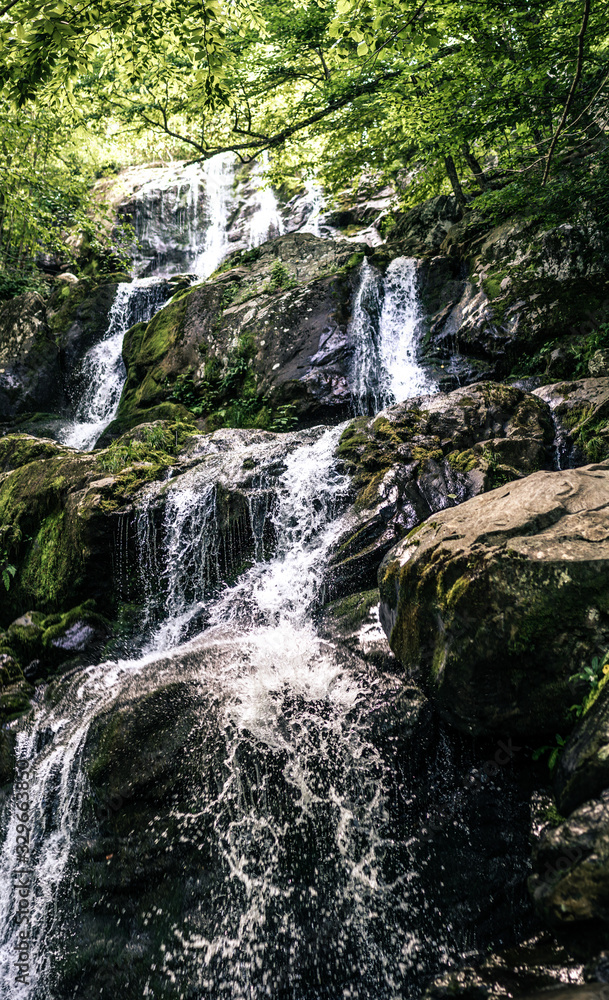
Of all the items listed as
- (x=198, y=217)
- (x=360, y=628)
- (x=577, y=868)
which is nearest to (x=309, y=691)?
(x=360, y=628)

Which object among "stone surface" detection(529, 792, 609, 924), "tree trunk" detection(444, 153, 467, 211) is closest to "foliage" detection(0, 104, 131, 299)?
"stone surface" detection(529, 792, 609, 924)

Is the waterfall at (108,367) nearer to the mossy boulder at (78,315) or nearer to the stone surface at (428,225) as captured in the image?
the mossy boulder at (78,315)

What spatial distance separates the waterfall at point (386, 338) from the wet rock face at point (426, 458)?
2374mm

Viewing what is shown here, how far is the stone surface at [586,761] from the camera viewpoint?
2.38 m

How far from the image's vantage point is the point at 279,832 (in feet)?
10.8

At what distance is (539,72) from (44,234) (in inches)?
347

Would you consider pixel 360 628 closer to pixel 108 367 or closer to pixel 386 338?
pixel 386 338


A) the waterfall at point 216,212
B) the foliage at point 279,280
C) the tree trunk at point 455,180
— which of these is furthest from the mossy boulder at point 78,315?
the tree trunk at point 455,180

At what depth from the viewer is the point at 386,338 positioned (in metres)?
9.94

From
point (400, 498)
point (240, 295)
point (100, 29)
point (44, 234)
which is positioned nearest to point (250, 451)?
point (400, 498)

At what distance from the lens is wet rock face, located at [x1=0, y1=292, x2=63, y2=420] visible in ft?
43.0

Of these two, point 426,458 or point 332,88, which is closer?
point 426,458

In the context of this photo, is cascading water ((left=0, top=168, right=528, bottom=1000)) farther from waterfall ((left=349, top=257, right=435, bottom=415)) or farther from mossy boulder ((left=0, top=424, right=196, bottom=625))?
waterfall ((left=349, top=257, right=435, bottom=415))

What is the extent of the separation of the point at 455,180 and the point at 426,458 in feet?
29.3
